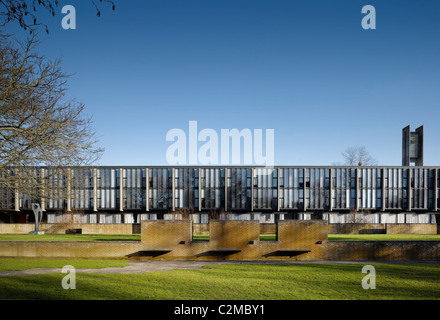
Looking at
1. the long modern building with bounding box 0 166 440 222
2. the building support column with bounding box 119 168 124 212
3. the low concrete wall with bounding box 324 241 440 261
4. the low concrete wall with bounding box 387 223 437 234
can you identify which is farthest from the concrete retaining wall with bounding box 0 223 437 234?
the low concrete wall with bounding box 324 241 440 261

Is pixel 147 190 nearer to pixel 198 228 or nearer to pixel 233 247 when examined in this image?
pixel 198 228

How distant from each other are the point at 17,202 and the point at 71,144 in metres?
45.2

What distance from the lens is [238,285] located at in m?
8.98

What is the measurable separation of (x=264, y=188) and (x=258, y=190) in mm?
1085

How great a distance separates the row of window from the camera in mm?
49562

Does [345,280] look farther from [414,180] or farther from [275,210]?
[414,180]

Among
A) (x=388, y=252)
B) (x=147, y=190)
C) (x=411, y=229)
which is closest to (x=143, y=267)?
(x=388, y=252)

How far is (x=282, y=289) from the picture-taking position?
8508 millimetres

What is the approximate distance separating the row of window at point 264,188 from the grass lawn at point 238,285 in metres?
38.2

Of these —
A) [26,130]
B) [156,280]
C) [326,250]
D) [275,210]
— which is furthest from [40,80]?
[275,210]

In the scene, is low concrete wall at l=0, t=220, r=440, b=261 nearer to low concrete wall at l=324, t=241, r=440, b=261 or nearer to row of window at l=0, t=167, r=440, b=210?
low concrete wall at l=324, t=241, r=440, b=261

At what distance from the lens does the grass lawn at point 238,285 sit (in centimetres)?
779

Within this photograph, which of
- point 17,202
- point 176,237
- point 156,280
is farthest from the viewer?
point 17,202
